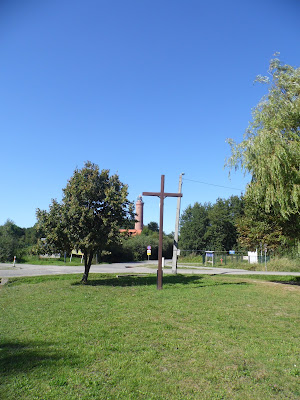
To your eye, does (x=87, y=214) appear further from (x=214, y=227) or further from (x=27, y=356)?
(x=214, y=227)

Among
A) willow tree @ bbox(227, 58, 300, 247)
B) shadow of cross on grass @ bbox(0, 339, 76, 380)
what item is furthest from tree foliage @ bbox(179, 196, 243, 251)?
shadow of cross on grass @ bbox(0, 339, 76, 380)

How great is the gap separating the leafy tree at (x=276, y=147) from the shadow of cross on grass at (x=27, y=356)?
9.43 metres

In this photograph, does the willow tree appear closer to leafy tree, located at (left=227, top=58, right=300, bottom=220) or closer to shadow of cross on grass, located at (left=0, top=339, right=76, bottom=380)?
leafy tree, located at (left=227, top=58, right=300, bottom=220)

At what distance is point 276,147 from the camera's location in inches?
445

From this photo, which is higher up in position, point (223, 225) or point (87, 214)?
point (223, 225)

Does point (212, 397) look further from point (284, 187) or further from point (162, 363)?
point (284, 187)

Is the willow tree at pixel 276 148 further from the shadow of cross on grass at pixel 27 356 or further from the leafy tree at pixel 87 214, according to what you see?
the shadow of cross on grass at pixel 27 356

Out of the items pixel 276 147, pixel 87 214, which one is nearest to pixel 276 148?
pixel 276 147

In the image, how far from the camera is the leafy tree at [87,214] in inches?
489

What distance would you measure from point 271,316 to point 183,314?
83.6 inches

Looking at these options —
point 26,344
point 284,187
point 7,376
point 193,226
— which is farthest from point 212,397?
point 193,226

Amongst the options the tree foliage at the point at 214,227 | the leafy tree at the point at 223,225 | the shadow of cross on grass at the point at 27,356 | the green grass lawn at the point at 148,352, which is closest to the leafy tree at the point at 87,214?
the green grass lawn at the point at 148,352

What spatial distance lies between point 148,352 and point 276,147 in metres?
9.36

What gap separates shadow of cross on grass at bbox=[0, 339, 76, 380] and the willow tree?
9.46 metres
